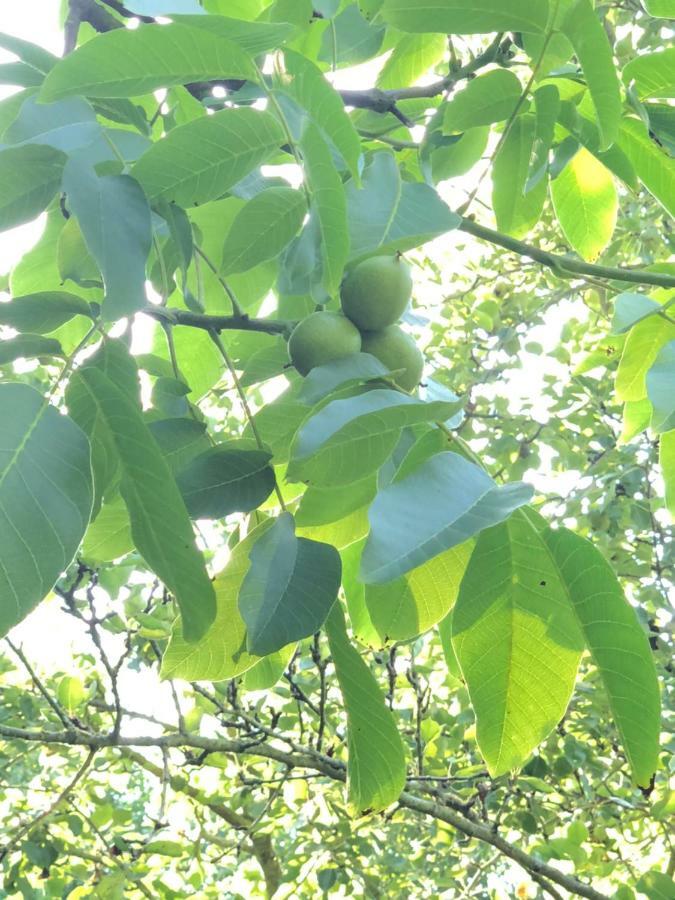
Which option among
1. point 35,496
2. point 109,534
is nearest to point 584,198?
point 109,534

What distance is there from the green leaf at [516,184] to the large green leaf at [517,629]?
0.48 m

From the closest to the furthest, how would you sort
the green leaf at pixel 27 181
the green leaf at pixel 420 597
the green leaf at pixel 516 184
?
the green leaf at pixel 27 181, the green leaf at pixel 420 597, the green leaf at pixel 516 184

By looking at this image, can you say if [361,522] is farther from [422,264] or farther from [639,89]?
[422,264]

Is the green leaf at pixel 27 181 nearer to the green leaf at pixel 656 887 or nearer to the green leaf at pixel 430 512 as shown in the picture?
the green leaf at pixel 430 512

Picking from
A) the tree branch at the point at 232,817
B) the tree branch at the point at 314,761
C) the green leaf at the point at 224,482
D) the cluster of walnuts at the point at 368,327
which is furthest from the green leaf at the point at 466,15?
the tree branch at the point at 232,817

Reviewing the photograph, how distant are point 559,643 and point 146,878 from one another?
5.90ft

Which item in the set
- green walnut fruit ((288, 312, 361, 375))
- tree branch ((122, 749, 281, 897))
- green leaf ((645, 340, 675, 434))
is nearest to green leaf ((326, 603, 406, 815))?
green walnut fruit ((288, 312, 361, 375))

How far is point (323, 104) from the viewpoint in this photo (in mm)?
786

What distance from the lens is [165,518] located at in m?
0.70

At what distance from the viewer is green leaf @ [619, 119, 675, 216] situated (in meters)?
1.16

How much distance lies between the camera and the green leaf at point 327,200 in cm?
73

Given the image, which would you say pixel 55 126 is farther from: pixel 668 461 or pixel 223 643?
pixel 668 461

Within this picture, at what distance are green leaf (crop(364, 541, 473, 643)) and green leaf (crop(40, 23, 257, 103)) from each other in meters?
0.49

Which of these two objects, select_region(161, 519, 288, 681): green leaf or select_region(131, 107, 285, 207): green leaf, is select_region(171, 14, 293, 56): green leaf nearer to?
select_region(131, 107, 285, 207): green leaf
